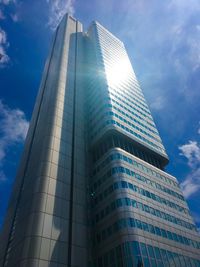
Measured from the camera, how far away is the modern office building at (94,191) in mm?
42688

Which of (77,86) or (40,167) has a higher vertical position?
(77,86)

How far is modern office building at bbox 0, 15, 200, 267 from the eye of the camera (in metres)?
42.7

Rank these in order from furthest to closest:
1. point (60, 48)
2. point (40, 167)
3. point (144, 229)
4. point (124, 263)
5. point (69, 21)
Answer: point (69, 21) < point (60, 48) < point (40, 167) < point (144, 229) < point (124, 263)

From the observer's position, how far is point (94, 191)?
5819cm

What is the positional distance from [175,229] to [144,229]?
1088 cm

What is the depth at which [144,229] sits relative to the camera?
46.0 meters

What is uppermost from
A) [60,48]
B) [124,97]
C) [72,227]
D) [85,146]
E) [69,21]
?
[69,21]

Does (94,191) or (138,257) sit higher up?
(94,191)

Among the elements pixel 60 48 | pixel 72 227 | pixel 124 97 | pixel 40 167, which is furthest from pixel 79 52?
pixel 72 227

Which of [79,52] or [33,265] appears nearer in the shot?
[33,265]

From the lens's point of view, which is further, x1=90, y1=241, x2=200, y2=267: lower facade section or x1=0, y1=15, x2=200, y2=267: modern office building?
x1=0, y1=15, x2=200, y2=267: modern office building

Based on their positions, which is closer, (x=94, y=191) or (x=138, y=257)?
(x=138, y=257)

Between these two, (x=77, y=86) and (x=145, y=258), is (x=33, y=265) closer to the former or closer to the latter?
(x=145, y=258)

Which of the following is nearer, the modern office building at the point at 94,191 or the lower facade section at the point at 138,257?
the lower facade section at the point at 138,257
